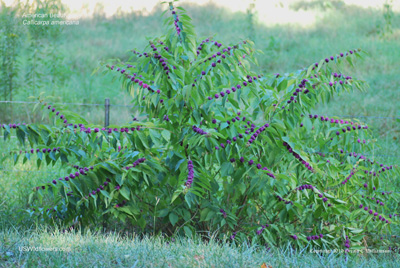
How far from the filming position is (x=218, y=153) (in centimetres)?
352

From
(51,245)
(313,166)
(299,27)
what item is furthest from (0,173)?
(299,27)

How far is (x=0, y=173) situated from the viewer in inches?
247

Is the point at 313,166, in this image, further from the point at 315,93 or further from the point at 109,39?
the point at 109,39

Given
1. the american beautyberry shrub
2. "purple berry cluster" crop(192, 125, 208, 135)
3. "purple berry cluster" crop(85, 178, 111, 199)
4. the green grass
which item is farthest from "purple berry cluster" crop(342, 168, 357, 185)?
"purple berry cluster" crop(85, 178, 111, 199)

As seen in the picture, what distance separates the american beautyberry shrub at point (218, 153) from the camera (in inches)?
139

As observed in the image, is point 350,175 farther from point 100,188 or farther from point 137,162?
point 100,188

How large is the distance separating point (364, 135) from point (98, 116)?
6.48m

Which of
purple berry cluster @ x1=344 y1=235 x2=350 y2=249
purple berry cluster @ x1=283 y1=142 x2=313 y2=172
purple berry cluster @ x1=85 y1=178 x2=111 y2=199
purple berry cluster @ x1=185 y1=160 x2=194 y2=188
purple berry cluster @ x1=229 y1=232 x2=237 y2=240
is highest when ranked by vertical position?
purple berry cluster @ x1=283 y1=142 x2=313 y2=172

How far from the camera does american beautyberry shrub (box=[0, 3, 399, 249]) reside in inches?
139

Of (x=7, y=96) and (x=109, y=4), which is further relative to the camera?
(x=109, y=4)

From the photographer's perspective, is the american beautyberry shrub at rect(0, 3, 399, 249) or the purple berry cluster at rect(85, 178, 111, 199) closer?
the american beautyberry shrub at rect(0, 3, 399, 249)

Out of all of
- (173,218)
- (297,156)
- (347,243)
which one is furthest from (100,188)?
(347,243)

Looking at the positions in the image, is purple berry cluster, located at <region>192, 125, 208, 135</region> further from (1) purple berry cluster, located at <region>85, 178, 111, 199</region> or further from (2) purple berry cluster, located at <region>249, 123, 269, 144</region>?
(1) purple berry cluster, located at <region>85, 178, 111, 199</region>

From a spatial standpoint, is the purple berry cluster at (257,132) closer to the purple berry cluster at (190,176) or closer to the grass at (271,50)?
the purple berry cluster at (190,176)
